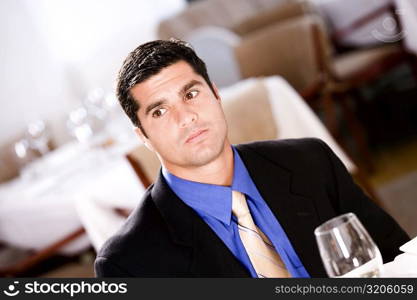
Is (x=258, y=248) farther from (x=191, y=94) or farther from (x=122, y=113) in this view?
(x=122, y=113)

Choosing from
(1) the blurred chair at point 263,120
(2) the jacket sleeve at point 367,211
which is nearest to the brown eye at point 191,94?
(2) the jacket sleeve at point 367,211

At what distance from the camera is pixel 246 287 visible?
1.27 metres

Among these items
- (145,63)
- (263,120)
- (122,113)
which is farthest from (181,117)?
(122,113)

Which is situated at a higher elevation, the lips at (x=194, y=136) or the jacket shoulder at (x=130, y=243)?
the lips at (x=194, y=136)

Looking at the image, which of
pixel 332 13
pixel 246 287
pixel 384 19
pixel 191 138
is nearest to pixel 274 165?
pixel 191 138

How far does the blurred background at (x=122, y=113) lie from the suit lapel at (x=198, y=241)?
76cm

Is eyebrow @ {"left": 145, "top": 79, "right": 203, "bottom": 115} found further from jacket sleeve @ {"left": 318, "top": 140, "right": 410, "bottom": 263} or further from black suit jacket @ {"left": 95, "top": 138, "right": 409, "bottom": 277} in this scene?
jacket sleeve @ {"left": 318, "top": 140, "right": 410, "bottom": 263}

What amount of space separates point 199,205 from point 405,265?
46 centimetres

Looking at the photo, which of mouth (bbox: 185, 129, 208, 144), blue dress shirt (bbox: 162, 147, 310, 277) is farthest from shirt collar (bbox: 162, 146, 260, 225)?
mouth (bbox: 185, 129, 208, 144)

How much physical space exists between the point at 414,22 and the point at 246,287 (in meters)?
3.17

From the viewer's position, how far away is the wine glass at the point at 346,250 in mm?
1092

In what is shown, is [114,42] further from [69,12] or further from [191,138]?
[191,138]

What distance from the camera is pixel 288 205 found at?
1489 millimetres

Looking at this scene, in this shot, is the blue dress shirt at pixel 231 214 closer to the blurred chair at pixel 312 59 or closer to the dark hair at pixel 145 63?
the dark hair at pixel 145 63
